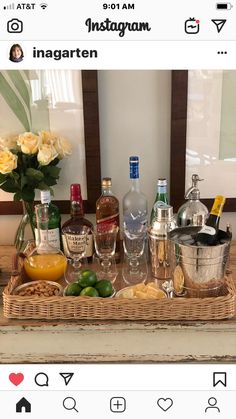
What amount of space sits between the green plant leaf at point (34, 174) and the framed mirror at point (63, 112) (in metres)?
0.14

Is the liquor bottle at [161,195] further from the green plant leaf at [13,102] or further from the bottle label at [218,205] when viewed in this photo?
the green plant leaf at [13,102]

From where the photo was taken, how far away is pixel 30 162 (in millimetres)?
1323

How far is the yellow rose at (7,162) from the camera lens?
→ 1.25m

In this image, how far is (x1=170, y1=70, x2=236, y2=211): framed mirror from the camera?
4.42ft

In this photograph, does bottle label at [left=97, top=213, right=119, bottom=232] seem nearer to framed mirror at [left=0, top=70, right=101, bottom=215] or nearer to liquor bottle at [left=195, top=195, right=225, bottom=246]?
framed mirror at [left=0, top=70, right=101, bottom=215]

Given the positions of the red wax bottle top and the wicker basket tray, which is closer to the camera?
the wicker basket tray

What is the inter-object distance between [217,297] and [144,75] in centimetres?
69
